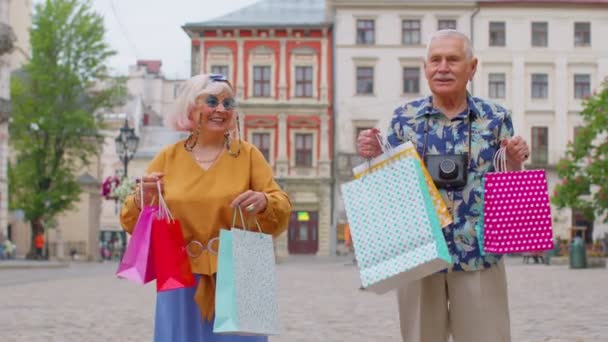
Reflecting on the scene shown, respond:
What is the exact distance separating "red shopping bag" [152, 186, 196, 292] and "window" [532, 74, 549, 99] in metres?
54.8

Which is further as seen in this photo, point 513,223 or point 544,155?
point 544,155

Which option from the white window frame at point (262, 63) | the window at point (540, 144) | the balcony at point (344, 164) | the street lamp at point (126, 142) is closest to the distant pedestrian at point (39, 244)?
the white window frame at point (262, 63)

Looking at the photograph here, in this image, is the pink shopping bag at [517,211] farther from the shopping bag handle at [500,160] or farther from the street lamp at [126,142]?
the street lamp at [126,142]

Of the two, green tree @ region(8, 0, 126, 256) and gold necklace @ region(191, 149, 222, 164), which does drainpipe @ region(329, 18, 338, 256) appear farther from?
gold necklace @ region(191, 149, 222, 164)

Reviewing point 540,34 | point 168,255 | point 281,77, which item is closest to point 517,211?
point 168,255

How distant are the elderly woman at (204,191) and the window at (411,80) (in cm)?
5336

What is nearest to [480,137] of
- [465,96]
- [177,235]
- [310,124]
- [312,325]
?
[465,96]

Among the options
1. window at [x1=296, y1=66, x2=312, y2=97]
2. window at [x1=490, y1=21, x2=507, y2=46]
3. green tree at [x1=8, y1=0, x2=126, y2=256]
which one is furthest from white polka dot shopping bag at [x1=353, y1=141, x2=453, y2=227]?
window at [x1=490, y1=21, x2=507, y2=46]

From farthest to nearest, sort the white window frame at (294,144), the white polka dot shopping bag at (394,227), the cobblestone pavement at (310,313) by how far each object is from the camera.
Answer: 1. the white window frame at (294,144)
2. the cobblestone pavement at (310,313)
3. the white polka dot shopping bag at (394,227)

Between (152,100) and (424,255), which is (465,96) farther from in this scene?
→ (152,100)

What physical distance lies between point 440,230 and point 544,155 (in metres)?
54.6

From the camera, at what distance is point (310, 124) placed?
57.4 metres

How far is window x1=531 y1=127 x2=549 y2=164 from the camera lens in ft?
187

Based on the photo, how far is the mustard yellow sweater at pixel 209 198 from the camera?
461cm
